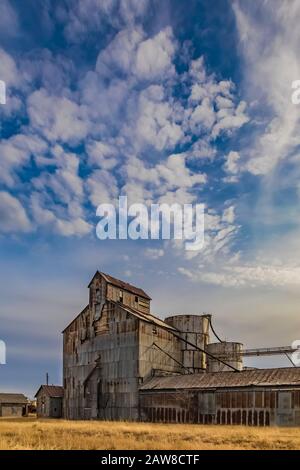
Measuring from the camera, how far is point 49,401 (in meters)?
60.2

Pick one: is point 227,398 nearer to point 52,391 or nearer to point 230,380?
point 230,380

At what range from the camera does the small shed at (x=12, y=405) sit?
68.2 metres

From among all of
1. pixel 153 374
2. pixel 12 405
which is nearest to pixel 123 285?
pixel 153 374

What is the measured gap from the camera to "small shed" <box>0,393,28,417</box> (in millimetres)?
68188

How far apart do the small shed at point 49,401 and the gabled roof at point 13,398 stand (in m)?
8.99

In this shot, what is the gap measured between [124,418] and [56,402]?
54.4 ft

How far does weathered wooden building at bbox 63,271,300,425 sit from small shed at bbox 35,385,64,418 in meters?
5.79

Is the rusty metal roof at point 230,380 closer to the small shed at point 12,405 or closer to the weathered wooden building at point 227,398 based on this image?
the weathered wooden building at point 227,398

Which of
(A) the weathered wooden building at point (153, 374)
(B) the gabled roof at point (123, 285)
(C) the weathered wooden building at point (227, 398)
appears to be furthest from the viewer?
(B) the gabled roof at point (123, 285)

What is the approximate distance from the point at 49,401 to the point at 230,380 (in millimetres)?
27404

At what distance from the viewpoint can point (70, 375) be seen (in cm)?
5566

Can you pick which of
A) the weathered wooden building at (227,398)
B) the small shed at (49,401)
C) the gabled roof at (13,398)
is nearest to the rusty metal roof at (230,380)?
the weathered wooden building at (227,398)
